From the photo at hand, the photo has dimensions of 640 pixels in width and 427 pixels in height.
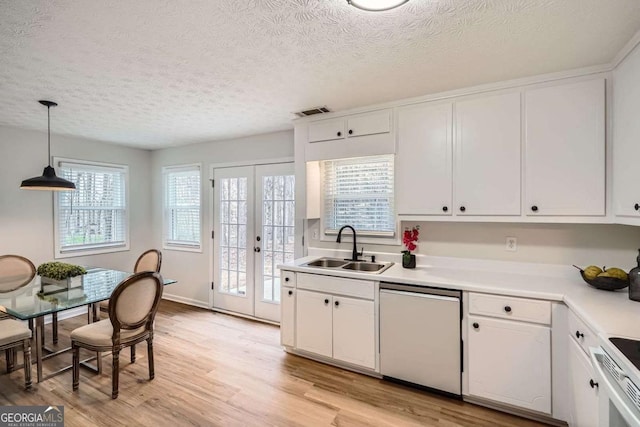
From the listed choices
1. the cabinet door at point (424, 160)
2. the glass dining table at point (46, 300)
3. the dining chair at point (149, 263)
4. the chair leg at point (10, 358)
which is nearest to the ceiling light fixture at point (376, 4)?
the cabinet door at point (424, 160)

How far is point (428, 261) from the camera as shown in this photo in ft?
9.18

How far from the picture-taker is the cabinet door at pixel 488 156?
228 centimetres

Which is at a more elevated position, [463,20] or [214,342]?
[463,20]

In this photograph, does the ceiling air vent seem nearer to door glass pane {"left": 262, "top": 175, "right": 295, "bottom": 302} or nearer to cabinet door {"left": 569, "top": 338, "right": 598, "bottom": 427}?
door glass pane {"left": 262, "top": 175, "right": 295, "bottom": 302}

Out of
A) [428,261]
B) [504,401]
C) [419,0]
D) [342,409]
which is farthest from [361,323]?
[419,0]

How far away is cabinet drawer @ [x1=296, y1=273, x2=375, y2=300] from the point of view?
2.52 meters

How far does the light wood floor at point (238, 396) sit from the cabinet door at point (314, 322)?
175mm

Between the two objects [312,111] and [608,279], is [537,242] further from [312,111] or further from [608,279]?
[312,111]

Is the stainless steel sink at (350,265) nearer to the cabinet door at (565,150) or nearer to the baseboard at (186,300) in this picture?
the cabinet door at (565,150)

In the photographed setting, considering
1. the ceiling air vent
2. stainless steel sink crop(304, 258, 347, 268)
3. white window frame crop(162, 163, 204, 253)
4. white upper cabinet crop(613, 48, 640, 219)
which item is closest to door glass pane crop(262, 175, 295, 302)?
stainless steel sink crop(304, 258, 347, 268)

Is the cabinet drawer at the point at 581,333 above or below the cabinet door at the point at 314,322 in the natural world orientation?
above

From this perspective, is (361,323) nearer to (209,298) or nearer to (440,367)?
(440,367)

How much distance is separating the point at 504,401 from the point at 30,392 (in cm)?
347

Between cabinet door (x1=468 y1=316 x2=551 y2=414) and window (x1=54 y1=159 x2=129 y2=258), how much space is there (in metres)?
4.76
